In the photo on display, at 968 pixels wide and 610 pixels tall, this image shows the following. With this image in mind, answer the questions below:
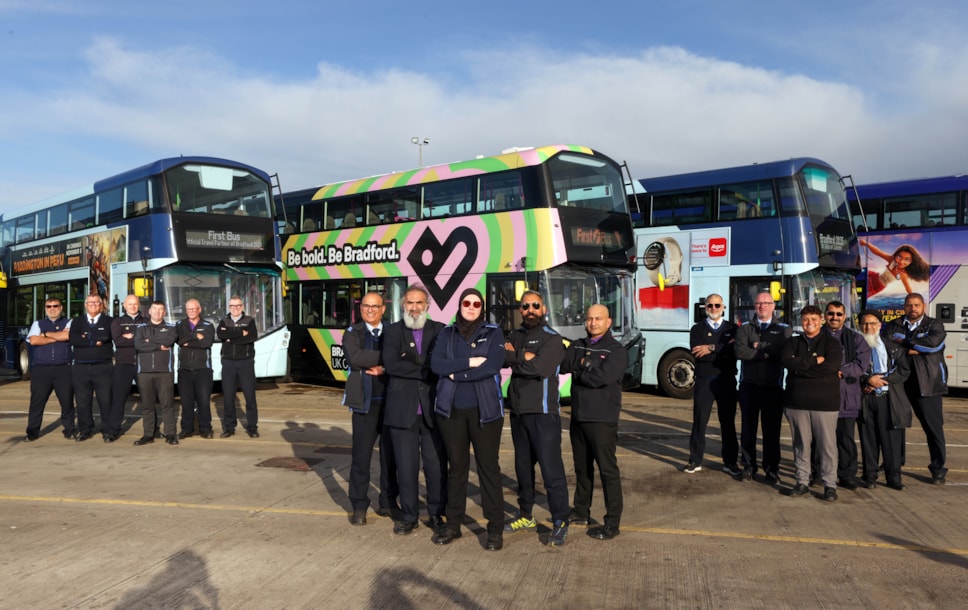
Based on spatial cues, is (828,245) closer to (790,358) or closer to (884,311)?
(884,311)

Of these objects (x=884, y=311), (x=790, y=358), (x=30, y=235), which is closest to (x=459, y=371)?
(x=790, y=358)

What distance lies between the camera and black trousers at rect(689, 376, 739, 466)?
27.8 ft

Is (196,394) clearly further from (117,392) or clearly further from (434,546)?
(434,546)

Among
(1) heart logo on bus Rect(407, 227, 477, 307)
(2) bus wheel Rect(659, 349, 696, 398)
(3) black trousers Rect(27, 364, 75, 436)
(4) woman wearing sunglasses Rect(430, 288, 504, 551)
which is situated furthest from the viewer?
(2) bus wheel Rect(659, 349, 696, 398)

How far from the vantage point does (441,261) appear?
48.0 feet

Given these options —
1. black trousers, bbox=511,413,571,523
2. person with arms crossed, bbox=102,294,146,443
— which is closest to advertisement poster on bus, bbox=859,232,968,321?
black trousers, bbox=511,413,571,523

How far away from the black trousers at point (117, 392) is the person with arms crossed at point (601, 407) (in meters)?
6.64

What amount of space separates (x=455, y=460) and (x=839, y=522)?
10.4ft

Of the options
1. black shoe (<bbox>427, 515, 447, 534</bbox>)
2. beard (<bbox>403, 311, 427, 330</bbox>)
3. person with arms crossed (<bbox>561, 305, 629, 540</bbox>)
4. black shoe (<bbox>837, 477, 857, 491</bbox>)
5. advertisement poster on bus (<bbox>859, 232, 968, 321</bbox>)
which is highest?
advertisement poster on bus (<bbox>859, 232, 968, 321</bbox>)

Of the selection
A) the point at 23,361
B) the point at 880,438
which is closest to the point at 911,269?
the point at 880,438

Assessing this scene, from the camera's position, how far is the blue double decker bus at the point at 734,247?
14234 mm

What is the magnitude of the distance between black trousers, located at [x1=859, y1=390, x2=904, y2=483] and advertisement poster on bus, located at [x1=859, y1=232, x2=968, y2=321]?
30.5 feet

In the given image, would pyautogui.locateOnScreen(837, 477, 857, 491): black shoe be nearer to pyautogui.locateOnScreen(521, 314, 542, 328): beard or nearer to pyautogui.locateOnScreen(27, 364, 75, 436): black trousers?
pyautogui.locateOnScreen(521, 314, 542, 328): beard

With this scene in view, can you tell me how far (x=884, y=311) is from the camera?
17016 millimetres
